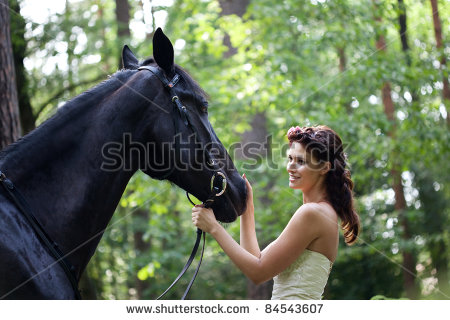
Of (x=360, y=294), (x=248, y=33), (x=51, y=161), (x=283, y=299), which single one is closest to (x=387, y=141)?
(x=248, y=33)

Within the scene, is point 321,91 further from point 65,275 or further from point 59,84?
→ point 65,275

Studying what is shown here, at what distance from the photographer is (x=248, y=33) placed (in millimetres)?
7680

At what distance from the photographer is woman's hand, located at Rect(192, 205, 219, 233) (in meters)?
2.44

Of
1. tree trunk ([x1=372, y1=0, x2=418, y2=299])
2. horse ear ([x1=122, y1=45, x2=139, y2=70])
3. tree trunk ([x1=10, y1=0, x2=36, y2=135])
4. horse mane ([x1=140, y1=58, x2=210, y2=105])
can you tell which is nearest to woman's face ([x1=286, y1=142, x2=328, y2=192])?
horse mane ([x1=140, y1=58, x2=210, y2=105])

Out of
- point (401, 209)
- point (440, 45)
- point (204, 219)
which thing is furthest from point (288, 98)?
point (204, 219)

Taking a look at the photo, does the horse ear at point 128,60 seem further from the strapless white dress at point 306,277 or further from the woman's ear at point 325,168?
the strapless white dress at point 306,277

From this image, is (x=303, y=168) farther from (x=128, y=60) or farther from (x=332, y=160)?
(x=128, y=60)

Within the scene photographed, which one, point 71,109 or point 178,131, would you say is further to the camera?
point 178,131

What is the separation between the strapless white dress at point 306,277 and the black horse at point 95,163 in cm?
51

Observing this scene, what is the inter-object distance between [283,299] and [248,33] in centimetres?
601

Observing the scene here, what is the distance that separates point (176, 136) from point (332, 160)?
884mm

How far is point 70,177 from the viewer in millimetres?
2334

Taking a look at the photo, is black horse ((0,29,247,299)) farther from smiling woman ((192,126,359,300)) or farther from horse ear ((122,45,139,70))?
smiling woman ((192,126,359,300))
